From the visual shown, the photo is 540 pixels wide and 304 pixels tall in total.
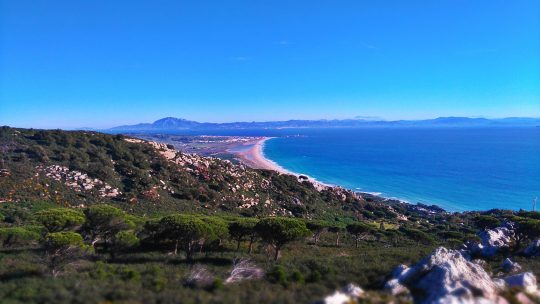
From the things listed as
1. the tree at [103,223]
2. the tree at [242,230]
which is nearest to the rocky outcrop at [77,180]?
the tree at [103,223]

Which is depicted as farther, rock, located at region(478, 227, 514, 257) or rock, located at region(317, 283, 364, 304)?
rock, located at region(478, 227, 514, 257)

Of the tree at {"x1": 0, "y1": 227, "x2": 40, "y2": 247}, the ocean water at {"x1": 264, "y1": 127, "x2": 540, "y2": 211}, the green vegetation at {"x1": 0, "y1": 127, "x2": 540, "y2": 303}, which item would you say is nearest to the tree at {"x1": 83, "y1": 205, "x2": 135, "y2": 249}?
the green vegetation at {"x1": 0, "y1": 127, "x2": 540, "y2": 303}

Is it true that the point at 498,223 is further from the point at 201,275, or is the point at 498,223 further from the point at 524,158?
the point at 524,158

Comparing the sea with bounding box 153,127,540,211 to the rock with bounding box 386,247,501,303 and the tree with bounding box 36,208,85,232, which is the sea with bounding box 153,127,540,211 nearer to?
the rock with bounding box 386,247,501,303

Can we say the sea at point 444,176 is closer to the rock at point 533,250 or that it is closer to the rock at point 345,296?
the rock at point 533,250

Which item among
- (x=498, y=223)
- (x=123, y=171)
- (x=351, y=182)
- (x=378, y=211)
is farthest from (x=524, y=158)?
(x=123, y=171)

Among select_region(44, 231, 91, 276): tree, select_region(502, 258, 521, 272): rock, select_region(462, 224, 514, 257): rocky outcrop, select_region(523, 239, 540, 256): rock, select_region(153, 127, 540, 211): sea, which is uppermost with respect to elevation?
select_region(44, 231, 91, 276): tree

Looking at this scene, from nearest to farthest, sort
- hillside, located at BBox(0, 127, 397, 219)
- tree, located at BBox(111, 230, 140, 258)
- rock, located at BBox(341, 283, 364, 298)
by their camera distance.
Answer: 1. rock, located at BBox(341, 283, 364, 298)
2. tree, located at BBox(111, 230, 140, 258)
3. hillside, located at BBox(0, 127, 397, 219)

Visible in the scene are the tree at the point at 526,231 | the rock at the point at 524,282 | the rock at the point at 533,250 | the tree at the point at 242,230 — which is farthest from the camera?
the tree at the point at 526,231
